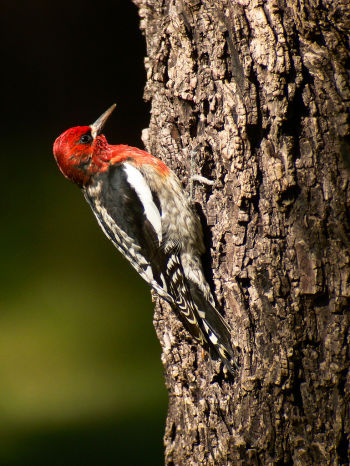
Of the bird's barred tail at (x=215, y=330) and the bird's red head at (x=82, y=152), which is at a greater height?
the bird's red head at (x=82, y=152)

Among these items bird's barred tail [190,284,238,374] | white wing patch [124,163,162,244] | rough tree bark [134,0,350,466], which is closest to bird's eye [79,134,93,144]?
white wing patch [124,163,162,244]

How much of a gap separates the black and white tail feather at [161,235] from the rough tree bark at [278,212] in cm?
12

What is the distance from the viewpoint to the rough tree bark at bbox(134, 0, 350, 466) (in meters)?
1.94

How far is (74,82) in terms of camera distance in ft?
16.4

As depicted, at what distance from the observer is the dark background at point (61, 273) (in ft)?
14.5

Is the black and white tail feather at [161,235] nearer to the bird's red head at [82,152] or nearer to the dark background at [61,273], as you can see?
the bird's red head at [82,152]

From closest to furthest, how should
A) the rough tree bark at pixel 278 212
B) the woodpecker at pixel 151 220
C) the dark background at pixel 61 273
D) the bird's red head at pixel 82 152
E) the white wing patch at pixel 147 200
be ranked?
the rough tree bark at pixel 278 212, the woodpecker at pixel 151 220, the white wing patch at pixel 147 200, the bird's red head at pixel 82 152, the dark background at pixel 61 273

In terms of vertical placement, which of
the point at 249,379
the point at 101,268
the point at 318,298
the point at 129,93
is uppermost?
the point at 129,93

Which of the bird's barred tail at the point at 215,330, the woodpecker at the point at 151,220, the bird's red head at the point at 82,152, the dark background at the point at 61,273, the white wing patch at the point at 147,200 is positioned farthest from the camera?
the dark background at the point at 61,273

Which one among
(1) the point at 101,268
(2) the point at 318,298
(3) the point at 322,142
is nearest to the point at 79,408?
(1) the point at 101,268

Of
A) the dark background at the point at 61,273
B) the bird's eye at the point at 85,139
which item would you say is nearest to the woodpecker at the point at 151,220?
the bird's eye at the point at 85,139

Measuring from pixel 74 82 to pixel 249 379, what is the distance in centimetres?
375

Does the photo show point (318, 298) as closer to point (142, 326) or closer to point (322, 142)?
point (322, 142)

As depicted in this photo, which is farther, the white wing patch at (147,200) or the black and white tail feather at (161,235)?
the white wing patch at (147,200)
